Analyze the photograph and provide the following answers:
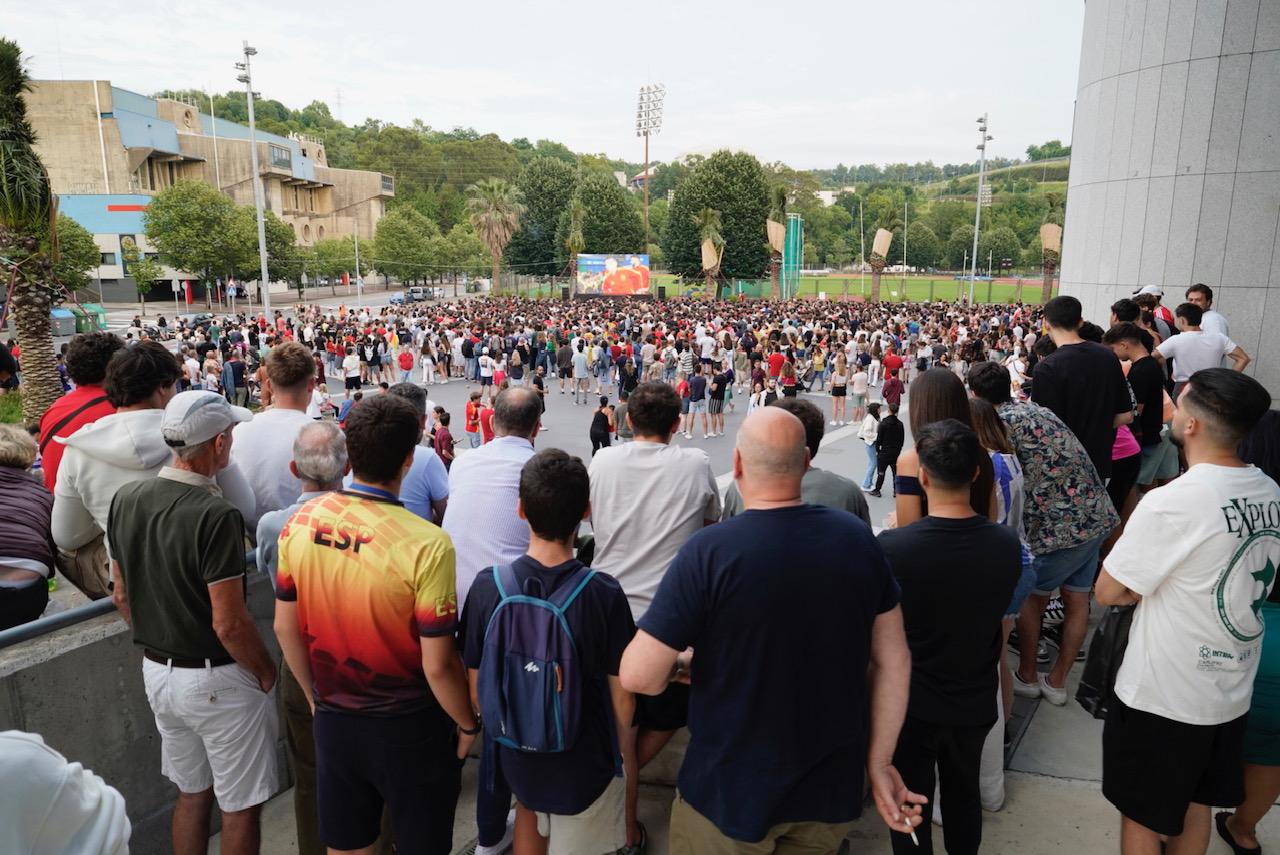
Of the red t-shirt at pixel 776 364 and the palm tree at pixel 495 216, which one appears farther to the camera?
the palm tree at pixel 495 216

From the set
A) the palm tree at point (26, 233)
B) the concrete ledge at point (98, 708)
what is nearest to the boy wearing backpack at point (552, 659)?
the concrete ledge at point (98, 708)

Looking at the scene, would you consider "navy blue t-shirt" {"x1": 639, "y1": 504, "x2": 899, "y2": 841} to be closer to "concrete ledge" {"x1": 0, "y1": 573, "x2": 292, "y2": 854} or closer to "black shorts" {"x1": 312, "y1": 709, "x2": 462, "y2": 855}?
"black shorts" {"x1": 312, "y1": 709, "x2": 462, "y2": 855}

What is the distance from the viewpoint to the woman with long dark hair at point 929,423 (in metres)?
3.09

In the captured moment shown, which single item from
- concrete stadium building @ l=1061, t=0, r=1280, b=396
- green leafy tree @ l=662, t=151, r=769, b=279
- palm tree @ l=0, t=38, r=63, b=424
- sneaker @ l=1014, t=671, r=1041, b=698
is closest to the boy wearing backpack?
sneaker @ l=1014, t=671, r=1041, b=698

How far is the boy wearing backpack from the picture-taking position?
237 centimetres

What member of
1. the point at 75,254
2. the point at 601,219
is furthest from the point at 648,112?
the point at 75,254

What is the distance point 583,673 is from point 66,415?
3.37 m

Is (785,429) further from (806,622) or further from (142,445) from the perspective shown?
(142,445)

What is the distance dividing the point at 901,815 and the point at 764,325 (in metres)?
28.5

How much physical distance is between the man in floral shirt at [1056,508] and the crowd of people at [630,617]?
0.10m

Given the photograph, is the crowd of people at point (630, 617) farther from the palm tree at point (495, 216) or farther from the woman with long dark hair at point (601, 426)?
the palm tree at point (495, 216)

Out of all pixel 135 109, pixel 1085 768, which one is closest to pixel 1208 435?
pixel 1085 768

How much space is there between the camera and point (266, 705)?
2961 millimetres

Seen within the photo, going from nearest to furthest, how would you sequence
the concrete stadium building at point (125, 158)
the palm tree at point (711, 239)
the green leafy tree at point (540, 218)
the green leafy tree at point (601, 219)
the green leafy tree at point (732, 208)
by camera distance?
the concrete stadium building at point (125, 158), the palm tree at point (711, 239), the green leafy tree at point (732, 208), the green leafy tree at point (601, 219), the green leafy tree at point (540, 218)
